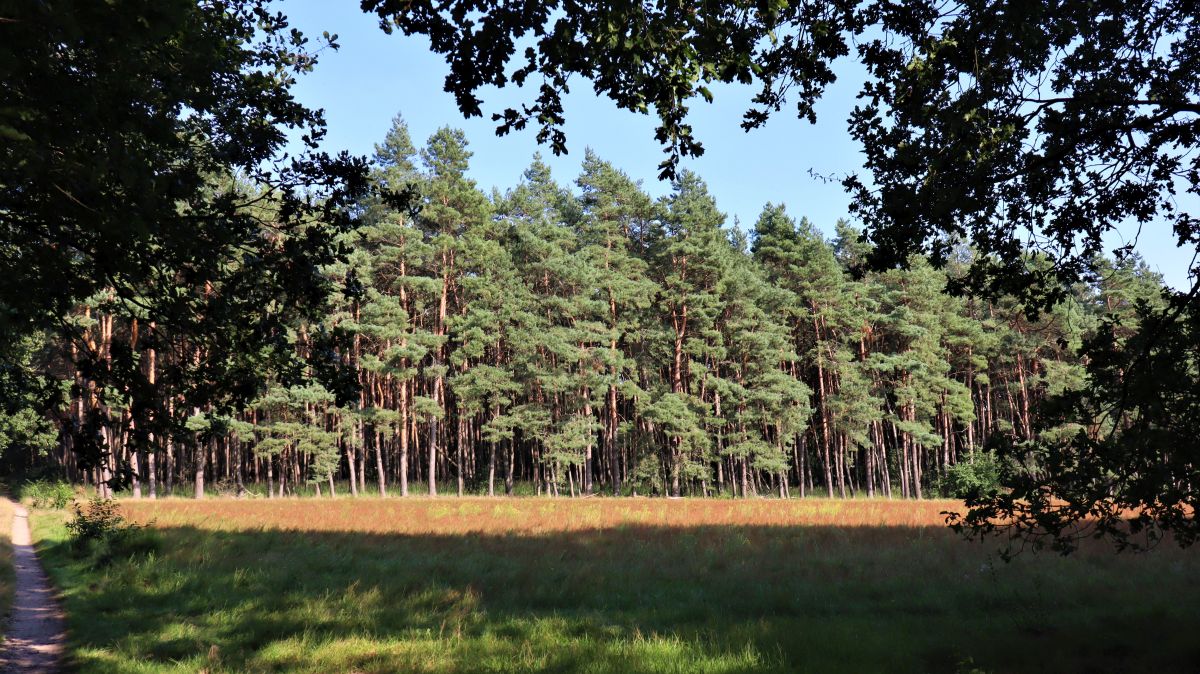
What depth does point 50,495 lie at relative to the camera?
3278 cm

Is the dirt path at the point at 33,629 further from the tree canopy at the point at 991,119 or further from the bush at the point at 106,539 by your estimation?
the tree canopy at the point at 991,119

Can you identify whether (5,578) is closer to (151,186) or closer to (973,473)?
(151,186)

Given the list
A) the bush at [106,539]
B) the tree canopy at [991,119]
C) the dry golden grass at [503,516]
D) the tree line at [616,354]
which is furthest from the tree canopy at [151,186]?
the tree line at [616,354]

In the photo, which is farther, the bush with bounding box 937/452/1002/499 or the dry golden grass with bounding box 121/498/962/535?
the bush with bounding box 937/452/1002/499

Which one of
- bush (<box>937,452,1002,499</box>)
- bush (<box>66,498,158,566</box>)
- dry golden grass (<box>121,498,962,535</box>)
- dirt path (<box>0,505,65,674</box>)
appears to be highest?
bush (<box>66,498,158,566</box>)

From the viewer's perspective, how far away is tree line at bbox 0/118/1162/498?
4231 cm

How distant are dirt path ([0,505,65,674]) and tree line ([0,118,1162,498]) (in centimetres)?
2647

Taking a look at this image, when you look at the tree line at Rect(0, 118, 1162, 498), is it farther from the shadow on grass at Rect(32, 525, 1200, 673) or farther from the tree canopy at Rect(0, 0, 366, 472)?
the tree canopy at Rect(0, 0, 366, 472)

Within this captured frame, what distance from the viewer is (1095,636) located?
894cm

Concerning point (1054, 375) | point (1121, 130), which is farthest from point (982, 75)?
point (1054, 375)

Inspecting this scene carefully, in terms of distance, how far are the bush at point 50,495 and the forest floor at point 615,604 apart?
1296 centimetres

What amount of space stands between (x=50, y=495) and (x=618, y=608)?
33.4m

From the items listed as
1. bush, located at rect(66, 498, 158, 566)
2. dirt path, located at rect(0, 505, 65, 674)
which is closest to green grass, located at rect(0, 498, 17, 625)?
dirt path, located at rect(0, 505, 65, 674)

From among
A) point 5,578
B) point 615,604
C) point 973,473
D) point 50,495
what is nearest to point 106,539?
point 5,578
